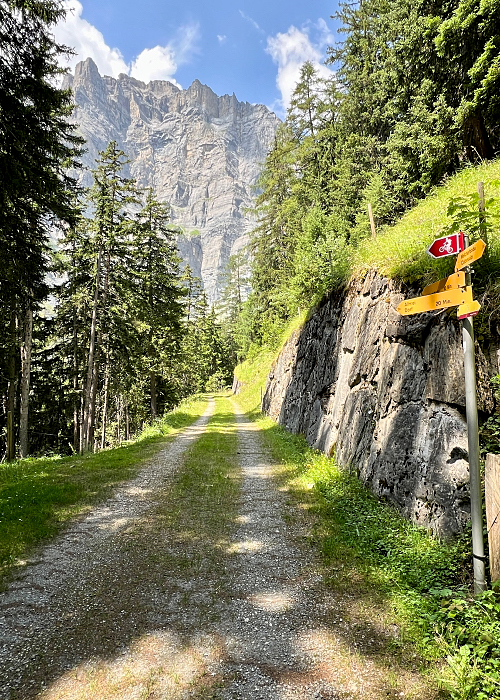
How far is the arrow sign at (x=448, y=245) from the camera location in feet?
12.1

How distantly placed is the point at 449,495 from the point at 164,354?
839 inches

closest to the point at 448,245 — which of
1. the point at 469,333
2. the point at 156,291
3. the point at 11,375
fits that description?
the point at 469,333

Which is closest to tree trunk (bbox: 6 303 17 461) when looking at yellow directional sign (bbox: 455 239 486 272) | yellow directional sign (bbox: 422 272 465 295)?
yellow directional sign (bbox: 422 272 465 295)

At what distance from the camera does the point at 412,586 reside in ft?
13.1

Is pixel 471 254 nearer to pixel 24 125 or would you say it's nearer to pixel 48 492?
pixel 48 492

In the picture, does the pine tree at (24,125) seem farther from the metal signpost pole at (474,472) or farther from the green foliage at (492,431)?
the green foliage at (492,431)

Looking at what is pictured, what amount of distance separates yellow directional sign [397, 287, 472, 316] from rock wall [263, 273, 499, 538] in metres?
1.39

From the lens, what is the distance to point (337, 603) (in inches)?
155

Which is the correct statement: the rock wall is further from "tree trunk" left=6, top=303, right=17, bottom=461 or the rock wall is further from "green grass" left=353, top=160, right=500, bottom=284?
"tree trunk" left=6, top=303, right=17, bottom=461

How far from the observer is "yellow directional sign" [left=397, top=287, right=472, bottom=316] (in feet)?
11.5

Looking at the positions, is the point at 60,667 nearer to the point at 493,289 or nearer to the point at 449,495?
the point at 449,495

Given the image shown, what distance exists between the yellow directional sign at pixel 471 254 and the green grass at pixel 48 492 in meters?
6.21

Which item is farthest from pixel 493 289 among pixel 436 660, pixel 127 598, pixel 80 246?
pixel 80 246

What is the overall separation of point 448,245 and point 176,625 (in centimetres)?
467
